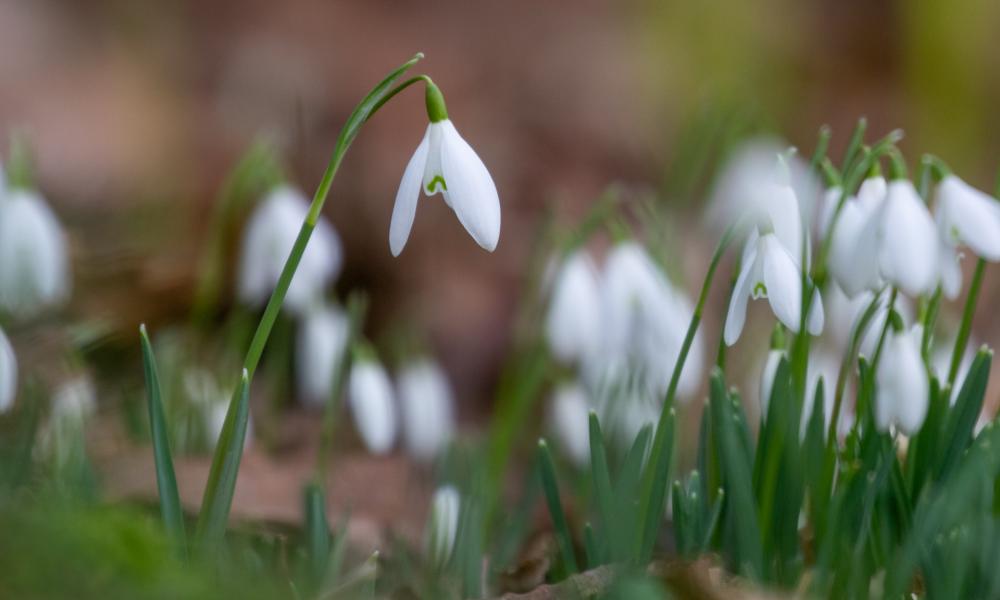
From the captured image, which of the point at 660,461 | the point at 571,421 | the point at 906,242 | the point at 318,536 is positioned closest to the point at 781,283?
the point at 906,242

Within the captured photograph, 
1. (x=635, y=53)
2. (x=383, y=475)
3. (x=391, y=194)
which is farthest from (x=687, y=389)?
(x=635, y=53)

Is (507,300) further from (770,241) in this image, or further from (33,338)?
(770,241)

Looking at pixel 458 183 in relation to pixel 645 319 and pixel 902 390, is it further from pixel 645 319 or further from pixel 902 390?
pixel 645 319

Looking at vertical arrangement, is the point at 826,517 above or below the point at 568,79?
below

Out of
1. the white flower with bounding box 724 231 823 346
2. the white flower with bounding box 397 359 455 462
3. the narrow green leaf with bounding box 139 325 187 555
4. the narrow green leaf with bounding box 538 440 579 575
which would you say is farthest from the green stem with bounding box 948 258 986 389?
the white flower with bounding box 397 359 455 462

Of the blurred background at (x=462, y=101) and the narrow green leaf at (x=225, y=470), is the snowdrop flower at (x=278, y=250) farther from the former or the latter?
the narrow green leaf at (x=225, y=470)

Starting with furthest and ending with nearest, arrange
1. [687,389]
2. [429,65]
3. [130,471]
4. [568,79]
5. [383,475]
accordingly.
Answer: [568,79], [429,65], [383,475], [687,389], [130,471]

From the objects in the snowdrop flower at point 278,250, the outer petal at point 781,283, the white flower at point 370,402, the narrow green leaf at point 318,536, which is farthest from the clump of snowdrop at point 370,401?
the outer petal at point 781,283
